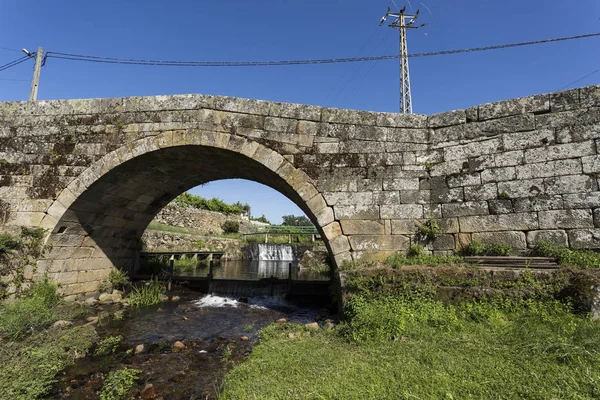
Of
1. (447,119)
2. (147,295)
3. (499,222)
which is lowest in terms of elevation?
(147,295)

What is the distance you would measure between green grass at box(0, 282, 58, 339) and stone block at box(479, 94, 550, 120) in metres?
7.81

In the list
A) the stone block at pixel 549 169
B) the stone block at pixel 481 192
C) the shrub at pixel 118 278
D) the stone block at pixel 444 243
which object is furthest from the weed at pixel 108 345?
the stone block at pixel 549 169

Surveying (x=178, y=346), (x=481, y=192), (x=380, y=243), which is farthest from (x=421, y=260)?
(x=178, y=346)

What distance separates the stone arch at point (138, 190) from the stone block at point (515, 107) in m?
3.02

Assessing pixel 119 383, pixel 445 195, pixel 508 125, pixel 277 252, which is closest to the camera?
pixel 119 383

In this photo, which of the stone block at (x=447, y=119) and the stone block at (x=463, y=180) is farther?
the stone block at (x=447, y=119)

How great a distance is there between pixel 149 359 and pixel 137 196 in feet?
14.0

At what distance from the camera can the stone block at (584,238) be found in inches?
174

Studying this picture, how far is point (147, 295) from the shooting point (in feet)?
26.2

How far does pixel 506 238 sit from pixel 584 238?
91 cm

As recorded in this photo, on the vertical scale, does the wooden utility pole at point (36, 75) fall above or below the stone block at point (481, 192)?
above

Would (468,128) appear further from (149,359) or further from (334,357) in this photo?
(149,359)

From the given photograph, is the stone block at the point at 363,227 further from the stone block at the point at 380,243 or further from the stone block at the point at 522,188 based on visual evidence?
the stone block at the point at 522,188

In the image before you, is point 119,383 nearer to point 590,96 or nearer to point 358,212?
point 358,212
